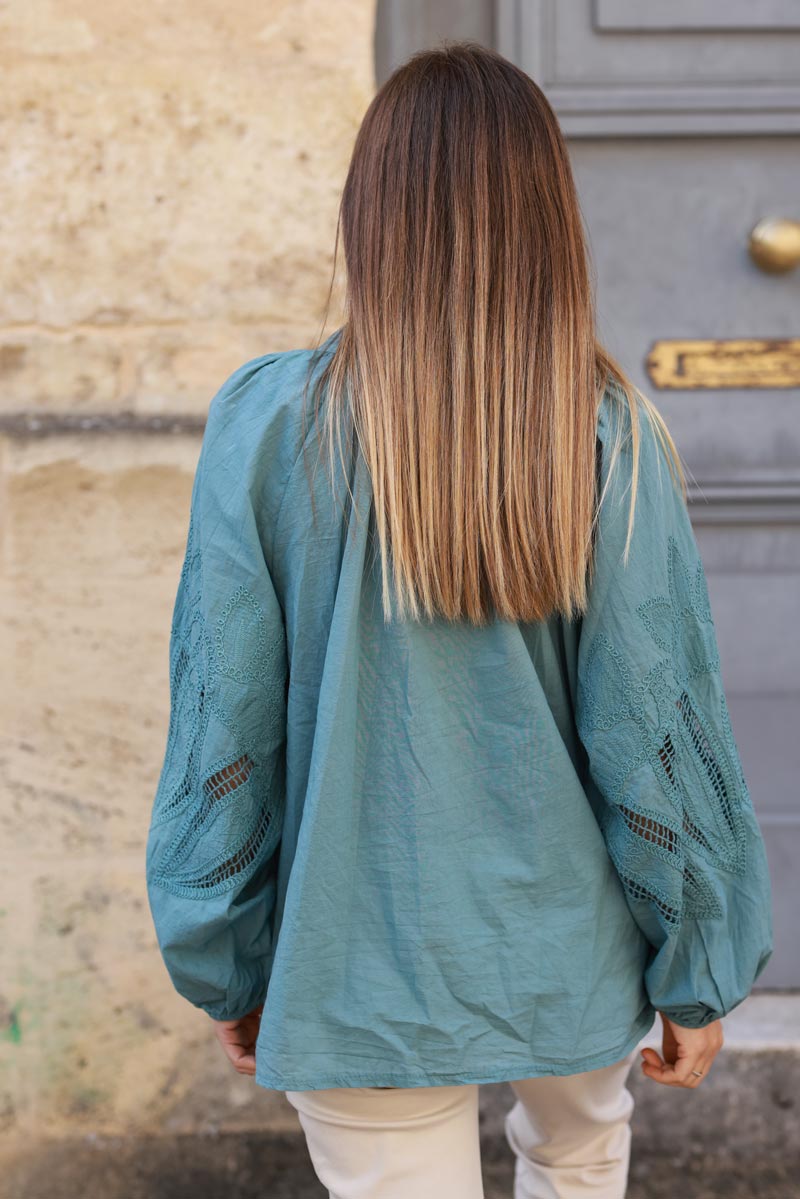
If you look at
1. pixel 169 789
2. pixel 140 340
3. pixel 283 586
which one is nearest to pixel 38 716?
pixel 140 340

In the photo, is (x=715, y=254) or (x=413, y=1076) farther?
(x=715, y=254)

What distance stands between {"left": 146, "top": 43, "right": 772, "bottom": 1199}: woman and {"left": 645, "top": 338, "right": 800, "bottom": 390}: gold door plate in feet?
3.93

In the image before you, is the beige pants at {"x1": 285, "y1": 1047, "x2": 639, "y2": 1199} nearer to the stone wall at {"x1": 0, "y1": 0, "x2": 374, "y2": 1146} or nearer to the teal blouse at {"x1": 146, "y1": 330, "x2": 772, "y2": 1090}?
the teal blouse at {"x1": 146, "y1": 330, "x2": 772, "y2": 1090}

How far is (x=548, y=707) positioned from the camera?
1338 mm

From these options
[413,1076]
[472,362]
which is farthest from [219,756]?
[472,362]

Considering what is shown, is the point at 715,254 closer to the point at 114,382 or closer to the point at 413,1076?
the point at 114,382

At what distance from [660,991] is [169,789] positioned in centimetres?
64

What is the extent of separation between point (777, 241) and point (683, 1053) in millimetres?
1658

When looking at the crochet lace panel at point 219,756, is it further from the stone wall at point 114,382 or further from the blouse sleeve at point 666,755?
the stone wall at point 114,382

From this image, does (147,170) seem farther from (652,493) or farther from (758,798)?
(758,798)

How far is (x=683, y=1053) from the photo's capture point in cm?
148

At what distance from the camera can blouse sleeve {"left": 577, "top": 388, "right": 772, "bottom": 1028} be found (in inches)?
51.5

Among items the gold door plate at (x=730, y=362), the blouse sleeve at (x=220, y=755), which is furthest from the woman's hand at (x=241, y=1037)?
the gold door plate at (x=730, y=362)

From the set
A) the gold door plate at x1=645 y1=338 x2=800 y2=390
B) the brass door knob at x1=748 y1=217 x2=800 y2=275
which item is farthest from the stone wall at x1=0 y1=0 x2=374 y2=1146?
the brass door knob at x1=748 y1=217 x2=800 y2=275
